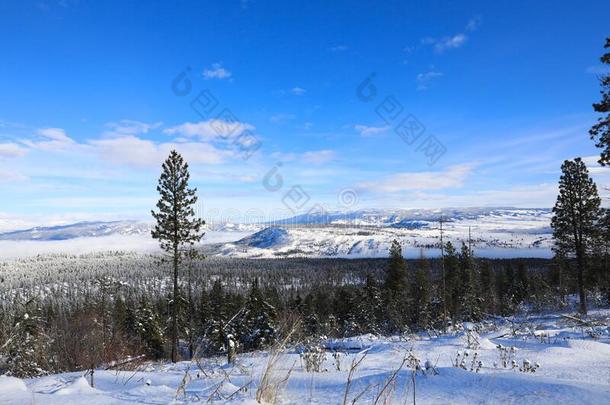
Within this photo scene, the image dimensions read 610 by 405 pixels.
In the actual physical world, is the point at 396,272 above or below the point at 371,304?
above

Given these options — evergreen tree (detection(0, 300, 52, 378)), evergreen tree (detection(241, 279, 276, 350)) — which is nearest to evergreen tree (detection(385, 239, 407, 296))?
evergreen tree (detection(241, 279, 276, 350))

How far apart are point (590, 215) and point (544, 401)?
30770 mm

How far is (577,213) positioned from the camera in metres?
26.8

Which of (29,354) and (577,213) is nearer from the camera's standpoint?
(29,354)

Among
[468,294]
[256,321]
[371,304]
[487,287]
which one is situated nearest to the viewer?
[256,321]

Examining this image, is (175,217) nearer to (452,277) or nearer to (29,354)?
(29,354)

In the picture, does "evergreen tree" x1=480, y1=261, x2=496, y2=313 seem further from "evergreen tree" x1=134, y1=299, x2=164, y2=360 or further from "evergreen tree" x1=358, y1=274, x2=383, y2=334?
"evergreen tree" x1=134, y1=299, x2=164, y2=360

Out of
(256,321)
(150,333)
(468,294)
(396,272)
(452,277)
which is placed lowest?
(150,333)

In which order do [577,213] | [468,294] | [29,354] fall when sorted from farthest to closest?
[468,294] → [577,213] → [29,354]

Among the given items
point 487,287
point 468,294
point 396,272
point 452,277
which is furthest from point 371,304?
point 487,287

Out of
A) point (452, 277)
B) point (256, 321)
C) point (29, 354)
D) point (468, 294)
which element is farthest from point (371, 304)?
point (29, 354)

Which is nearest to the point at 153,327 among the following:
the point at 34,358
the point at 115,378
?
the point at 34,358

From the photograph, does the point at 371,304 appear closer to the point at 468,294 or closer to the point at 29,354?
the point at 468,294

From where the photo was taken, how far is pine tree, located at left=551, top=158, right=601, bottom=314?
26.4 meters
